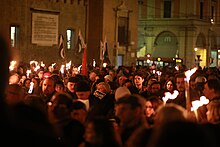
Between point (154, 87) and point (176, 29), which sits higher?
point (176, 29)

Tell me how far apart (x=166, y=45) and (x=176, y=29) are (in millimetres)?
2181

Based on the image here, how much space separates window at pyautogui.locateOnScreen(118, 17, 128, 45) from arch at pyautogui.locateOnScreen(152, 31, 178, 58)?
1533cm

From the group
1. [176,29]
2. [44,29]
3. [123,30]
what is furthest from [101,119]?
[176,29]

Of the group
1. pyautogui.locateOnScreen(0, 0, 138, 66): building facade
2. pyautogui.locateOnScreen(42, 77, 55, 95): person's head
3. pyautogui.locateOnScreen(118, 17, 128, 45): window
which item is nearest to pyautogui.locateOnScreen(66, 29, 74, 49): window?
pyautogui.locateOnScreen(0, 0, 138, 66): building facade

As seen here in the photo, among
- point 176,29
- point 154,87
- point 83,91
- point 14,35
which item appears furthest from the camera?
point 176,29

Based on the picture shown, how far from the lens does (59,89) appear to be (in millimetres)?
10547

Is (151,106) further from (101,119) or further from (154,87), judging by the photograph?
(154,87)

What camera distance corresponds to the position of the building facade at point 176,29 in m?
56.2

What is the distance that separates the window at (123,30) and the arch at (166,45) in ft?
50.3

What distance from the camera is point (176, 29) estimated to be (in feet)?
188

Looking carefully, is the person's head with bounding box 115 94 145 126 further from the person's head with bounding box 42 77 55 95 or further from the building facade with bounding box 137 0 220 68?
the building facade with bounding box 137 0 220 68

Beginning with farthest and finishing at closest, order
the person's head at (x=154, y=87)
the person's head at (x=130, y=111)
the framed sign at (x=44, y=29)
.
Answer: the framed sign at (x=44, y=29)
the person's head at (x=154, y=87)
the person's head at (x=130, y=111)

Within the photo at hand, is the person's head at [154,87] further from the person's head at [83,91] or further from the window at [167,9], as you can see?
the window at [167,9]

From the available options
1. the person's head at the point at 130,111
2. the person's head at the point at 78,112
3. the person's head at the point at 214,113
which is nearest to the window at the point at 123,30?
the person's head at the point at 214,113
